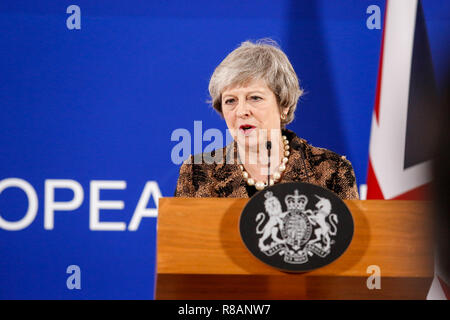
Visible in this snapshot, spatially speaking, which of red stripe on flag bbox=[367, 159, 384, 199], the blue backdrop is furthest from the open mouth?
red stripe on flag bbox=[367, 159, 384, 199]

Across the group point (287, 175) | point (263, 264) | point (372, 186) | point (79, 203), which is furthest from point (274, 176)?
point (79, 203)

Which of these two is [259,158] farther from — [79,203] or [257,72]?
[79,203]

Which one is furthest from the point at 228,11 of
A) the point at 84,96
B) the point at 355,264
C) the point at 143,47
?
the point at 355,264

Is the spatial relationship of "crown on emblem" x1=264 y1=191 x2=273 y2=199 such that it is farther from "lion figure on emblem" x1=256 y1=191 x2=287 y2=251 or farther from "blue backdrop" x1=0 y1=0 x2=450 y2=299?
"blue backdrop" x1=0 y1=0 x2=450 y2=299

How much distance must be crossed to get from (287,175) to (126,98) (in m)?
1.05

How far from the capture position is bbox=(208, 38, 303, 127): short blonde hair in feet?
6.42

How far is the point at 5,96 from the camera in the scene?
2.56 m

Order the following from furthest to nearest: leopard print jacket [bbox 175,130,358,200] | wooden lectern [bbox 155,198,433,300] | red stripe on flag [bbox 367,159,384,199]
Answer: red stripe on flag [bbox 367,159,384,199] < leopard print jacket [bbox 175,130,358,200] < wooden lectern [bbox 155,198,433,300]

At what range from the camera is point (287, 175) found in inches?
75.1

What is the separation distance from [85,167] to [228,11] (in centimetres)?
108

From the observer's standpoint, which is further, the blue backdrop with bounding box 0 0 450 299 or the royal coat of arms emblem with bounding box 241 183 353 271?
the blue backdrop with bounding box 0 0 450 299

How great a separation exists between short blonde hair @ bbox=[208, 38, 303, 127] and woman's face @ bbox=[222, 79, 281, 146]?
0.03 meters

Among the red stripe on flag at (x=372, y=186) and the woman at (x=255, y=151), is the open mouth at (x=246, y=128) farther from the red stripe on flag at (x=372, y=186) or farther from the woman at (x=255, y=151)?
the red stripe on flag at (x=372, y=186)

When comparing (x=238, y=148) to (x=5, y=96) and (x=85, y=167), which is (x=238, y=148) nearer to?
(x=85, y=167)
